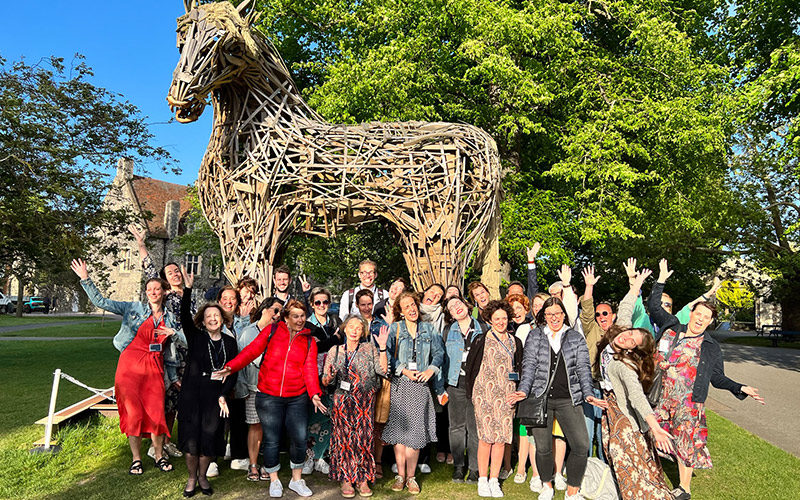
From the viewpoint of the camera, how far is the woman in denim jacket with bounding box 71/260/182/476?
16.0 feet

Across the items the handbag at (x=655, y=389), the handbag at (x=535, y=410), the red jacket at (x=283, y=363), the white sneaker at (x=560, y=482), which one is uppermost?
the red jacket at (x=283, y=363)

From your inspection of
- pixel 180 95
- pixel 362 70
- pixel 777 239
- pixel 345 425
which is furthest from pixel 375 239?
pixel 777 239

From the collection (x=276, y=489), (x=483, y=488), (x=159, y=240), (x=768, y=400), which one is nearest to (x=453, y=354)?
(x=483, y=488)

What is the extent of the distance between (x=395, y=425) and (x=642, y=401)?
205 cm

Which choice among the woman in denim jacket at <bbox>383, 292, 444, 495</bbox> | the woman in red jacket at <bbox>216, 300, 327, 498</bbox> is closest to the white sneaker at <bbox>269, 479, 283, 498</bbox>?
the woman in red jacket at <bbox>216, 300, 327, 498</bbox>

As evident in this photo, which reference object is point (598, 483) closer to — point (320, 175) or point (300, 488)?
point (300, 488)

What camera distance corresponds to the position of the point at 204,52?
6.07m

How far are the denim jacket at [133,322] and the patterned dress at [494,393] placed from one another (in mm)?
2813

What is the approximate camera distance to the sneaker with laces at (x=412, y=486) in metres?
4.66

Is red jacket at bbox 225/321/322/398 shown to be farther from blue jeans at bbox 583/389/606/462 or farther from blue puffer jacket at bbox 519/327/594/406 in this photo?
blue jeans at bbox 583/389/606/462

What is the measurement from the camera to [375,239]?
16.8 meters

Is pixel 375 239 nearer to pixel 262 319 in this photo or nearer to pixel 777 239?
pixel 262 319

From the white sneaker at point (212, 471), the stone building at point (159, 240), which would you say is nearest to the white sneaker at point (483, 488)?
the white sneaker at point (212, 471)

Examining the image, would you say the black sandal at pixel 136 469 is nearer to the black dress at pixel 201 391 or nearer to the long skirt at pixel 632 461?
the black dress at pixel 201 391
